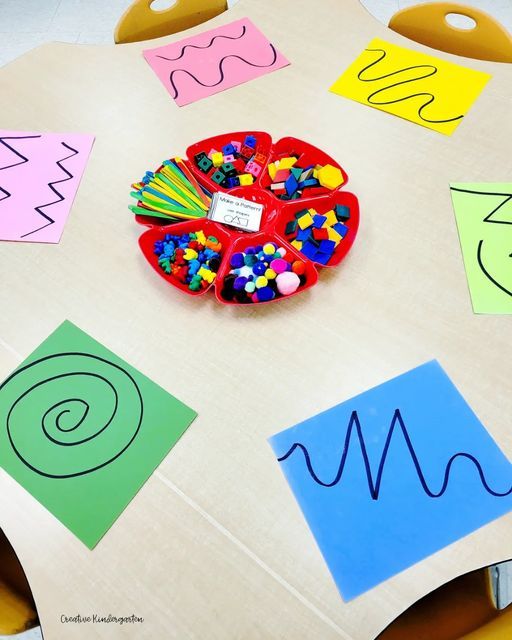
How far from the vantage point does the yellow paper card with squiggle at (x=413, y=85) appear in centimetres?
101

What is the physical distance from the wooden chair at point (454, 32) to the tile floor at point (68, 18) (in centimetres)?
119

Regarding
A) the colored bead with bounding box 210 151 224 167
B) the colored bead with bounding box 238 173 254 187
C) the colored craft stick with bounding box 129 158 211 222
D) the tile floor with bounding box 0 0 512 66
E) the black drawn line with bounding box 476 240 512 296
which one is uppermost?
the black drawn line with bounding box 476 240 512 296

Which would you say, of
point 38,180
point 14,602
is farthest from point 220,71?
point 14,602

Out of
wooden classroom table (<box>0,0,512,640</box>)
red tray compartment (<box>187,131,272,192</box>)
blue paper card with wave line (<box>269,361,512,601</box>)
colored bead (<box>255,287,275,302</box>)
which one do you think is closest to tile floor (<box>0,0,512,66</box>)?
wooden classroom table (<box>0,0,512,640</box>)

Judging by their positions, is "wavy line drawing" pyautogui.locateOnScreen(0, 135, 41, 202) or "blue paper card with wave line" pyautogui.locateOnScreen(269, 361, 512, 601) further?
"wavy line drawing" pyautogui.locateOnScreen(0, 135, 41, 202)

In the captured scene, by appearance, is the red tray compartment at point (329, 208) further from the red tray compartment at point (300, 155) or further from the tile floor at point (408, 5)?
the tile floor at point (408, 5)

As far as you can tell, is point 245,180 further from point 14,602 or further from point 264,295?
point 14,602

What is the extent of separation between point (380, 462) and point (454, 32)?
1.06 meters

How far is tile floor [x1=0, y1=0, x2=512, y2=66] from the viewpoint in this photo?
2307 mm

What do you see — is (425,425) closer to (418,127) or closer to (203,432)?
(203,432)

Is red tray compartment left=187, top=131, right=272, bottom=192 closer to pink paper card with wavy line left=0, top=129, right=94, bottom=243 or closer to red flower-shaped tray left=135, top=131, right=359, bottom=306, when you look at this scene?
red flower-shaped tray left=135, top=131, right=359, bottom=306

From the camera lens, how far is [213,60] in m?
1.14

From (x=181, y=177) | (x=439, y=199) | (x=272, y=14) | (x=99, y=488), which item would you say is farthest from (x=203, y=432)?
(x=272, y=14)

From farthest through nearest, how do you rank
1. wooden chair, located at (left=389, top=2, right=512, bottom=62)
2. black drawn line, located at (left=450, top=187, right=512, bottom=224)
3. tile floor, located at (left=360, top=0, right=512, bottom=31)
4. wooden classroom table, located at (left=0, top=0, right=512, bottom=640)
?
1. tile floor, located at (left=360, top=0, right=512, bottom=31)
2. wooden chair, located at (left=389, top=2, right=512, bottom=62)
3. black drawn line, located at (left=450, top=187, right=512, bottom=224)
4. wooden classroom table, located at (left=0, top=0, right=512, bottom=640)
